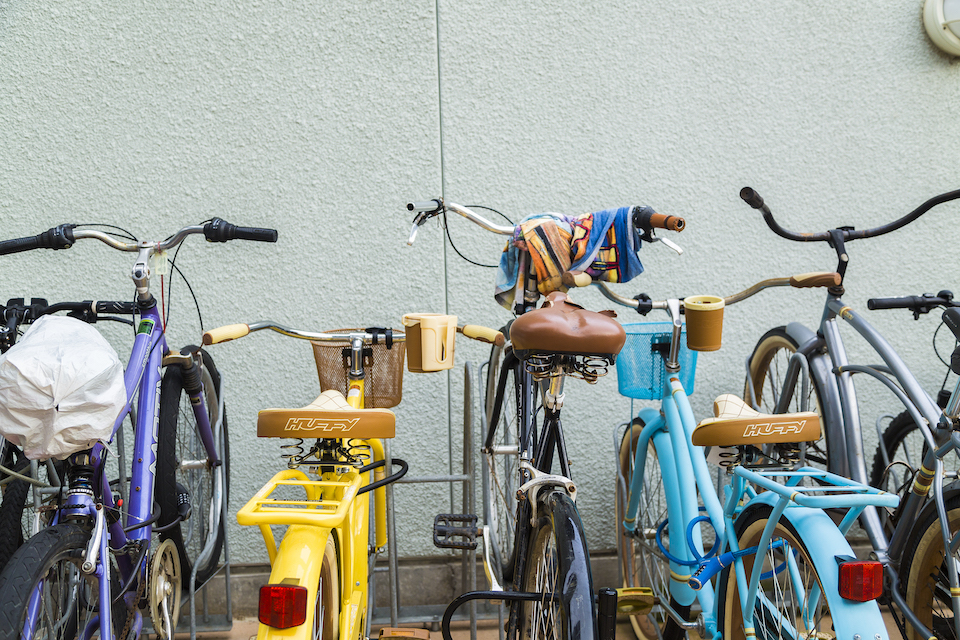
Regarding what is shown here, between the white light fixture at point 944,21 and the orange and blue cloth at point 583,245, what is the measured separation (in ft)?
7.50

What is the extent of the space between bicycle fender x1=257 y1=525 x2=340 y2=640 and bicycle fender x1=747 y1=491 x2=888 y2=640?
1.12 metres

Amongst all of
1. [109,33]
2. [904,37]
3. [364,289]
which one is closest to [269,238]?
[364,289]

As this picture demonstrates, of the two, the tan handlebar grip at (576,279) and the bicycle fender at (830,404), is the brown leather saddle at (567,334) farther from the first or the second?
the bicycle fender at (830,404)

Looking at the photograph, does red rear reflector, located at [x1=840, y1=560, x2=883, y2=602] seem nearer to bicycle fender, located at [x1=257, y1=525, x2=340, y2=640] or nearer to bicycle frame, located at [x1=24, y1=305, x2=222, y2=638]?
bicycle fender, located at [x1=257, y1=525, x2=340, y2=640]

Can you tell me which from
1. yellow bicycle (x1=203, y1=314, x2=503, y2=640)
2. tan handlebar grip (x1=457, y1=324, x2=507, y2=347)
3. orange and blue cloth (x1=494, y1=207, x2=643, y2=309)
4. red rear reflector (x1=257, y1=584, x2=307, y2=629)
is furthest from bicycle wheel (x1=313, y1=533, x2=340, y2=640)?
orange and blue cloth (x1=494, y1=207, x2=643, y2=309)

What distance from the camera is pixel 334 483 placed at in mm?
1790

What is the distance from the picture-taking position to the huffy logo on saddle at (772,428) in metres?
1.80

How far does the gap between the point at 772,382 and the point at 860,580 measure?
67.2 inches

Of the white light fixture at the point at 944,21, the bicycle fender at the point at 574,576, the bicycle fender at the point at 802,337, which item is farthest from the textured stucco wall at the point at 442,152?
the bicycle fender at the point at 574,576

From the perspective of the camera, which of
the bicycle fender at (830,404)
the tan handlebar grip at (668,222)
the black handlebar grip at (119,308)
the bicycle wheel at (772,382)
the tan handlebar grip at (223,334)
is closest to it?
the tan handlebar grip at (668,222)

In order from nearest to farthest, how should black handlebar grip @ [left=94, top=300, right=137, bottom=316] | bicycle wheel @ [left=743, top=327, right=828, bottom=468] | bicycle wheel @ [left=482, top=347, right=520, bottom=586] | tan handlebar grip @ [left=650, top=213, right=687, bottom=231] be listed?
tan handlebar grip @ [left=650, top=213, right=687, bottom=231], black handlebar grip @ [left=94, top=300, right=137, bottom=316], bicycle wheel @ [left=482, top=347, right=520, bottom=586], bicycle wheel @ [left=743, top=327, right=828, bottom=468]

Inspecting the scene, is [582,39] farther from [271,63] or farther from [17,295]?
[17,295]

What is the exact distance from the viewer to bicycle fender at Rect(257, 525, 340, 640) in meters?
1.50

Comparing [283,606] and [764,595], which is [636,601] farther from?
[283,606]
